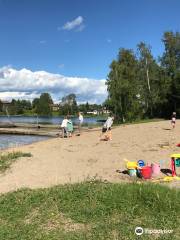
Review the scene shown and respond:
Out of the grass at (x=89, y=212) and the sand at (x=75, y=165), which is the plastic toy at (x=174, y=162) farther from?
the grass at (x=89, y=212)

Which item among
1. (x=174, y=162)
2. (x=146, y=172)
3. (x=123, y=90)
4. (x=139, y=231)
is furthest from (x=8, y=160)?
(x=123, y=90)

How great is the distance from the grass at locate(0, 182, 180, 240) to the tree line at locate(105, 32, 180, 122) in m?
49.7

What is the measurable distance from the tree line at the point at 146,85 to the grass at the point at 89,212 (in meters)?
49.7

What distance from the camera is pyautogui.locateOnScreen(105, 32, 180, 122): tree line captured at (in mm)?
60312

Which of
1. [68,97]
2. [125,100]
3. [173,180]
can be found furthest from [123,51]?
[68,97]

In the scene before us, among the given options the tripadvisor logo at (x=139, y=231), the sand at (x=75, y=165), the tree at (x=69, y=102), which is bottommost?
the tripadvisor logo at (x=139, y=231)

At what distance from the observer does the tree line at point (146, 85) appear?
60.3 metres

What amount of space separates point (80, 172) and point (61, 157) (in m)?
4.08

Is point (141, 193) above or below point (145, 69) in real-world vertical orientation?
below

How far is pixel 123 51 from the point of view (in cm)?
6638

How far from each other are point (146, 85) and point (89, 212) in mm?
57665

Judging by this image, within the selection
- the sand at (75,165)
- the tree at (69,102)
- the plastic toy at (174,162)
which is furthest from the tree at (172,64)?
the tree at (69,102)

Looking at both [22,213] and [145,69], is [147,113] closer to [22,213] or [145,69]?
[145,69]

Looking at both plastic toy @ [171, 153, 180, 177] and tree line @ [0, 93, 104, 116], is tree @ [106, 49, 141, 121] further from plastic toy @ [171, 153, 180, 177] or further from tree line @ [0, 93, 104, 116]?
tree line @ [0, 93, 104, 116]
